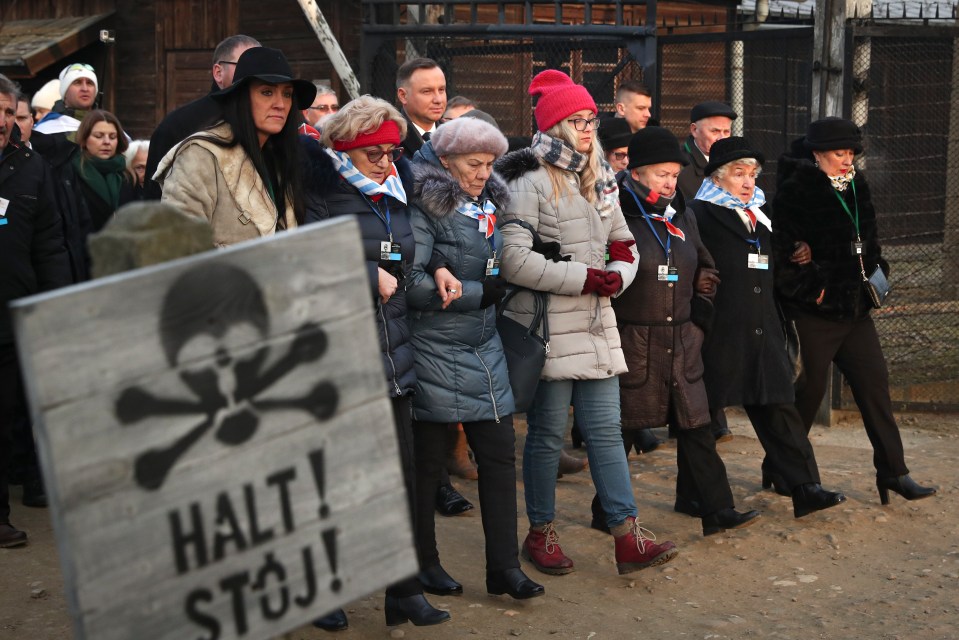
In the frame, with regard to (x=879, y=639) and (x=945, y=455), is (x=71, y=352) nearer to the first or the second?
(x=879, y=639)

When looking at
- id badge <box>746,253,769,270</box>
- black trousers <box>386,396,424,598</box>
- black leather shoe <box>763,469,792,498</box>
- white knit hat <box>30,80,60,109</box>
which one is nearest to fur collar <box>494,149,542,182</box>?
black trousers <box>386,396,424,598</box>

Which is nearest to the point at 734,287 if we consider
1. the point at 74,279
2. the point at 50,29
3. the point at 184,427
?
the point at 74,279

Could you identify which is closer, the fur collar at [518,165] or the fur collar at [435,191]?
the fur collar at [435,191]

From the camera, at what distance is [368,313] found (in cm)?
287

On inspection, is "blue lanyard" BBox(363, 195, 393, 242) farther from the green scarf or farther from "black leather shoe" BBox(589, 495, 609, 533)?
the green scarf

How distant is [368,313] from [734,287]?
12.7 ft

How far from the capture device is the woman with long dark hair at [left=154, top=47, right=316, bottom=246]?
4512mm

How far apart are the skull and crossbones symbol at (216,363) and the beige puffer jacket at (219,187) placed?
1864 mm

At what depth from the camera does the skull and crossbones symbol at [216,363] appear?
2553 mm

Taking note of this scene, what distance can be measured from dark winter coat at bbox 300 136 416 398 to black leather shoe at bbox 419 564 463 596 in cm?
85

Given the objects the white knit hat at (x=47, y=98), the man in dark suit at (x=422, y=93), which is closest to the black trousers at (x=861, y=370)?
the man in dark suit at (x=422, y=93)

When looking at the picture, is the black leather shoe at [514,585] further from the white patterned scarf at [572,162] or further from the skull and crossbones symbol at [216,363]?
the skull and crossbones symbol at [216,363]

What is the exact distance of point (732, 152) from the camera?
6363 millimetres

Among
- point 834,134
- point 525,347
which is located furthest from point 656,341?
point 834,134
